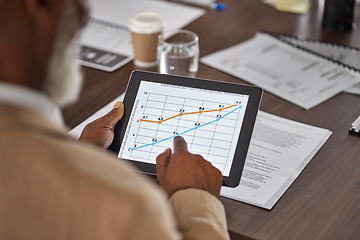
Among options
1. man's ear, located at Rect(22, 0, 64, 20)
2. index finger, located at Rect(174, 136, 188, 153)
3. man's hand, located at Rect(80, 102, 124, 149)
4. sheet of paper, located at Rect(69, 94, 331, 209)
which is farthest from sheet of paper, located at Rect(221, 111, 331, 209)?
man's ear, located at Rect(22, 0, 64, 20)

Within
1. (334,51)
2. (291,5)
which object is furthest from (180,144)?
(291,5)

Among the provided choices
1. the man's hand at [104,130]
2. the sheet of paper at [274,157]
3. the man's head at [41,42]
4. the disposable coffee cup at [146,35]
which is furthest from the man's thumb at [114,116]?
the man's head at [41,42]

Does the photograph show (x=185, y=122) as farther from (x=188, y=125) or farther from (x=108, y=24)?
(x=108, y=24)

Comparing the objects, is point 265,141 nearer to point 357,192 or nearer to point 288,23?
point 357,192

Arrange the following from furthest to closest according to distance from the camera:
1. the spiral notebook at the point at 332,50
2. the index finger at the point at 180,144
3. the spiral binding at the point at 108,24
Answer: the spiral binding at the point at 108,24
the spiral notebook at the point at 332,50
the index finger at the point at 180,144

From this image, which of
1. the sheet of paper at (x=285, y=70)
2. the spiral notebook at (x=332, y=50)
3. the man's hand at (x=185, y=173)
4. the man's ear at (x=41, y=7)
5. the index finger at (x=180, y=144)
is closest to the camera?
the man's ear at (x=41, y=7)

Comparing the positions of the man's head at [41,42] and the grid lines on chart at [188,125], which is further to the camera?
the grid lines on chart at [188,125]

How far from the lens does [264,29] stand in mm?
1992

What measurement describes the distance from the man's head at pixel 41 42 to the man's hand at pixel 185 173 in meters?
0.37

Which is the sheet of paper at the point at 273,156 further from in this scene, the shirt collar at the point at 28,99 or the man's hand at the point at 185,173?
the shirt collar at the point at 28,99

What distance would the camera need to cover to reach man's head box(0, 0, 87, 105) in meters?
0.74

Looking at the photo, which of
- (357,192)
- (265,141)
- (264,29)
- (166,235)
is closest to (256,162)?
(265,141)

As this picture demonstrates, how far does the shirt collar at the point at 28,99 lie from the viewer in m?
0.74

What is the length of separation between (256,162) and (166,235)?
592mm
